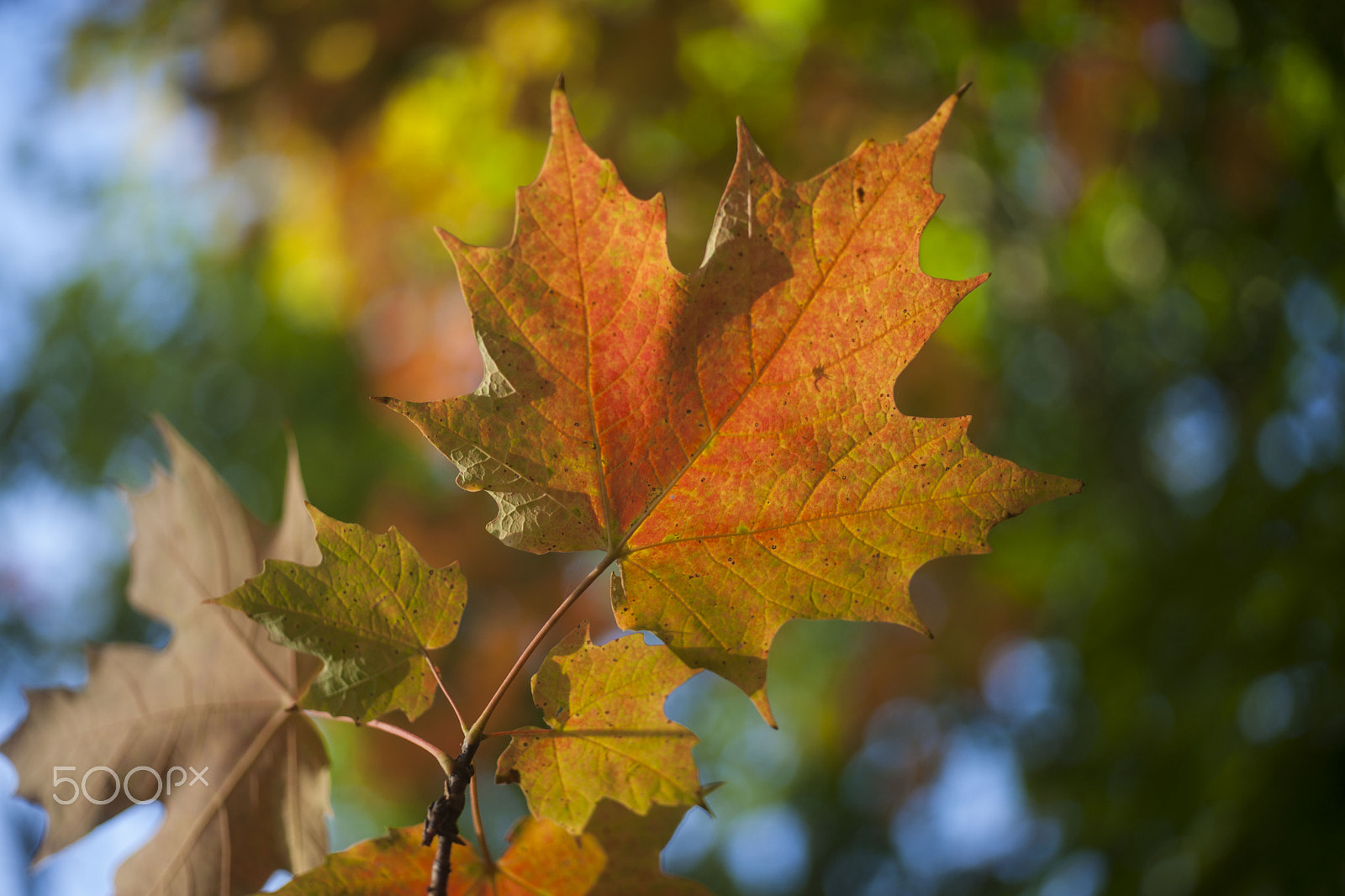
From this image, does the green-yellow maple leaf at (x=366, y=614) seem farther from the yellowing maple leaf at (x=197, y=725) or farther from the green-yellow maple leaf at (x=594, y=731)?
the yellowing maple leaf at (x=197, y=725)

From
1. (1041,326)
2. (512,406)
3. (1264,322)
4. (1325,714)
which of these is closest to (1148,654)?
(1325,714)

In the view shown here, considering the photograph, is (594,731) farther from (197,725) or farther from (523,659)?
(197,725)

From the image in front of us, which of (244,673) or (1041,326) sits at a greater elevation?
(1041,326)

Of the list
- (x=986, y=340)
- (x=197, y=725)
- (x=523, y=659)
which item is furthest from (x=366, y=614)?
(x=986, y=340)

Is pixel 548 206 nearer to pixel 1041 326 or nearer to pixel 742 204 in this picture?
pixel 742 204

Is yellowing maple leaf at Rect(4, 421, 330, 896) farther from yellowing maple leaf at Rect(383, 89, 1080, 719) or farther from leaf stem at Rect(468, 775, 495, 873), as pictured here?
yellowing maple leaf at Rect(383, 89, 1080, 719)

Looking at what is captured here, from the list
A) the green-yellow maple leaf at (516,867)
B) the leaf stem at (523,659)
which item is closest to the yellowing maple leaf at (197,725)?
the green-yellow maple leaf at (516,867)
